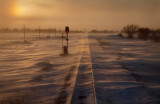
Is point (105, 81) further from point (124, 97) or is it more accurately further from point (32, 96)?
point (32, 96)

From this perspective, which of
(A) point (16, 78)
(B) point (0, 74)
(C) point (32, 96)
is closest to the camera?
(C) point (32, 96)

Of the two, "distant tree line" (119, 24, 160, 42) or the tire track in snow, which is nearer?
the tire track in snow

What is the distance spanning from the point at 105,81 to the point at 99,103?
245 cm

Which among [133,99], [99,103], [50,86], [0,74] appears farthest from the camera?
[0,74]

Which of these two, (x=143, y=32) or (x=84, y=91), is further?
(x=143, y=32)

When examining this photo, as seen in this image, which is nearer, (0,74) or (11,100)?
(11,100)

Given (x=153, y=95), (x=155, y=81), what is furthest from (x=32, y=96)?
(x=155, y=81)

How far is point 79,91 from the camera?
611 centimetres

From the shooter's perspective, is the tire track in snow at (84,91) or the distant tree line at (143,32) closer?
the tire track in snow at (84,91)

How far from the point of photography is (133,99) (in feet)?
17.9

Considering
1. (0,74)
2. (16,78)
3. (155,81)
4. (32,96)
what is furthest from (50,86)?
(155,81)

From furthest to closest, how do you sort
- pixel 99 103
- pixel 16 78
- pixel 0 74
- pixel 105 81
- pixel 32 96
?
pixel 0 74
pixel 16 78
pixel 105 81
pixel 32 96
pixel 99 103

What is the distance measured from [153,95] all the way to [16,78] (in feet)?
23.1

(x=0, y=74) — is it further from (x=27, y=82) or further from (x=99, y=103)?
(x=99, y=103)
